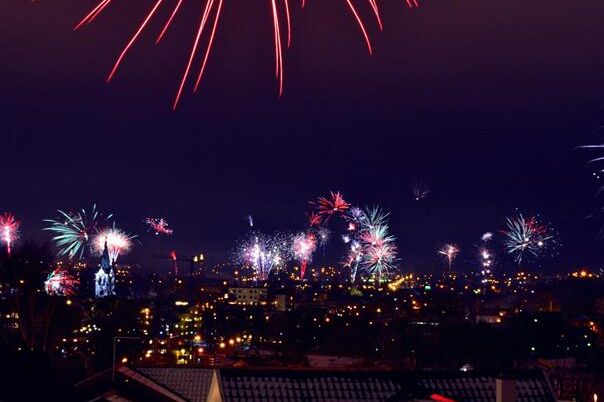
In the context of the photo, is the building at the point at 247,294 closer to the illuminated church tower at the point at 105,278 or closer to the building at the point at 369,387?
the illuminated church tower at the point at 105,278

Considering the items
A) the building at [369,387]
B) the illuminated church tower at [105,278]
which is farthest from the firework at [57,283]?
the illuminated church tower at [105,278]

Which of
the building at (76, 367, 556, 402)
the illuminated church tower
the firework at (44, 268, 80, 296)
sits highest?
the illuminated church tower

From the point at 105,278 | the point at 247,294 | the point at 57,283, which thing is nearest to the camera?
the point at 57,283

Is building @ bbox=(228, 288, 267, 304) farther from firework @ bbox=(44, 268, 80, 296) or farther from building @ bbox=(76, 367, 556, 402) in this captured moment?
building @ bbox=(76, 367, 556, 402)

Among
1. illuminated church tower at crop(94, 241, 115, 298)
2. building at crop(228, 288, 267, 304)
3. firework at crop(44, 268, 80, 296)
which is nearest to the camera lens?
firework at crop(44, 268, 80, 296)

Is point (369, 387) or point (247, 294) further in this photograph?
point (247, 294)

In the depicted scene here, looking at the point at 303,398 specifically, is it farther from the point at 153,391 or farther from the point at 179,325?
the point at 179,325

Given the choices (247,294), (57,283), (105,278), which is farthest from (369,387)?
(247,294)

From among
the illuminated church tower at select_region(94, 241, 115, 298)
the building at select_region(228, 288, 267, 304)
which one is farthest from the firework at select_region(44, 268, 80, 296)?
the building at select_region(228, 288, 267, 304)

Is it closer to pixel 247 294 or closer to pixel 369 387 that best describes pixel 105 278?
pixel 247 294
